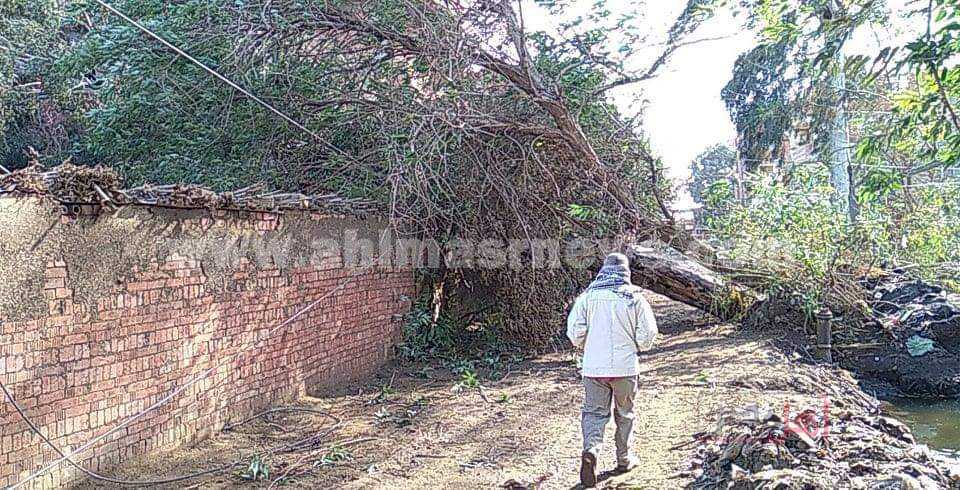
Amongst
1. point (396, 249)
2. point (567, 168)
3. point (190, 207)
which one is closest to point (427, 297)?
point (396, 249)

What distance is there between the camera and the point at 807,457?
5340 millimetres

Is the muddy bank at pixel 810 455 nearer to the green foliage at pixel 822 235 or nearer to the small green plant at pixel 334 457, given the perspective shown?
the small green plant at pixel 334 457

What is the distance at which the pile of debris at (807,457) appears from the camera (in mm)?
4887

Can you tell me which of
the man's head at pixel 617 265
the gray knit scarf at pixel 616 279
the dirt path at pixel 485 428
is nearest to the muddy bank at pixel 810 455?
the dirt path at pixel 485 428

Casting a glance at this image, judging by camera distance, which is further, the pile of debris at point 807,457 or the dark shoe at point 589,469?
the dark shoe at point 589,469

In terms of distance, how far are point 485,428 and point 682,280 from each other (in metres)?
6.09

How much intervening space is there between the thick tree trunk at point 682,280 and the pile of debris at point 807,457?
5855 mm

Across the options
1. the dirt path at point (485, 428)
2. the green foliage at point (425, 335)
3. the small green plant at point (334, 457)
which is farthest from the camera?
the green foliage at point (425, 335)

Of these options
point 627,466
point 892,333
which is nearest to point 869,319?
point 892,333

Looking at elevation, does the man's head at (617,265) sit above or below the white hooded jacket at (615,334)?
above

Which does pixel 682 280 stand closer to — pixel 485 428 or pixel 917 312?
pixel 917 312

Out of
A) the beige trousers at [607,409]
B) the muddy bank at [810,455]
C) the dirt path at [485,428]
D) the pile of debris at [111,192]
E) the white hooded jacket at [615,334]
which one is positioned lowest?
the dirt path at [485,428]

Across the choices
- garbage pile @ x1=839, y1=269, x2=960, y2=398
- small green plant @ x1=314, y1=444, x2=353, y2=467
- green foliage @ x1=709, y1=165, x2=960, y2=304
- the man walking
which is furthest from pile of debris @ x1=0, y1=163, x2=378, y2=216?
garbage pile @ x1=839, y1=269, x2=960, y2=398

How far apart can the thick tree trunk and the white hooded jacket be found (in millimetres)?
6367
